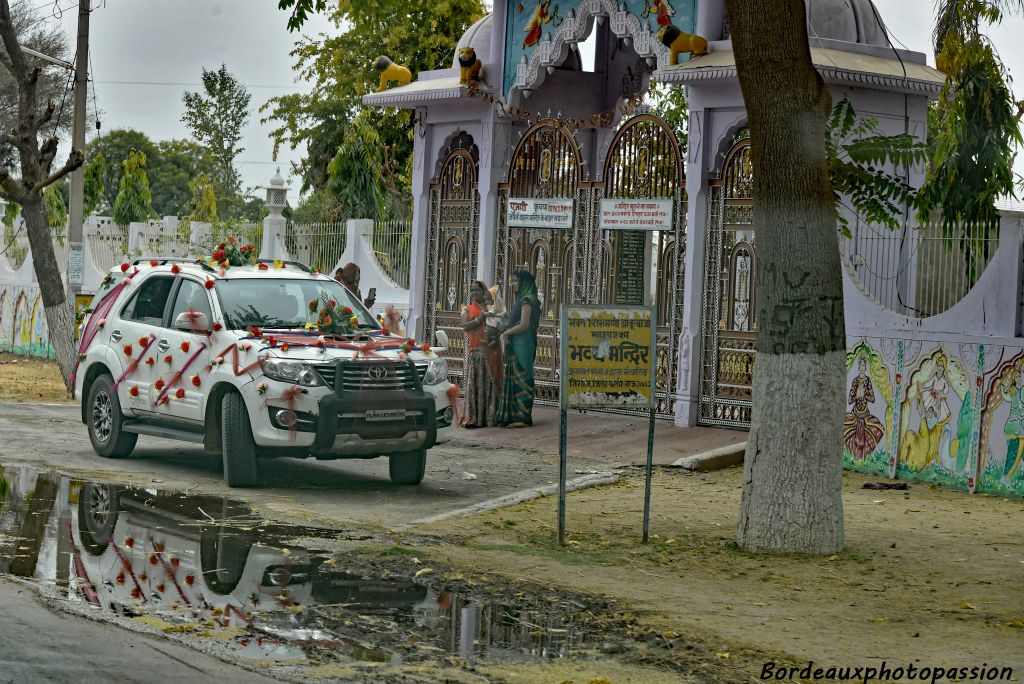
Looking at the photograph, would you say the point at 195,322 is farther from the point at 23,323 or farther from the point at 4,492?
the point at 23,323

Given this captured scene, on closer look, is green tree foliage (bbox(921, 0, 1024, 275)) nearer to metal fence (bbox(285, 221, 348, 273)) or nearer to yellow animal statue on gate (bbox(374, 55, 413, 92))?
yellow animal statue on gate (bbox(374, 55, 413, 92))

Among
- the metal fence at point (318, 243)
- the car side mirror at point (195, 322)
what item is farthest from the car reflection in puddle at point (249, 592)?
the metal fence at point (318, 243)

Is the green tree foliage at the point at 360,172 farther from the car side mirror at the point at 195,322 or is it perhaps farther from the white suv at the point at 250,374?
the car side mirror at the point at 195,322

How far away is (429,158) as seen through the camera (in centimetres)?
2048

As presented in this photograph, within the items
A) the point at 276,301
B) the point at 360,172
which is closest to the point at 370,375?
the point at 276,301

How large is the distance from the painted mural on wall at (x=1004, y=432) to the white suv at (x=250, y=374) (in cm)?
481

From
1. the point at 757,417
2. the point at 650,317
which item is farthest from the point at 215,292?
the point at 757,417

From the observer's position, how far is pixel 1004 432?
12.6 meters

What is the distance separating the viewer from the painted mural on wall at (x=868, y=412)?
547 inches

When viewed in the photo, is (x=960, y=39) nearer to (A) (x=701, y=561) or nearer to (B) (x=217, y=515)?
(A) (x=701, y=561)

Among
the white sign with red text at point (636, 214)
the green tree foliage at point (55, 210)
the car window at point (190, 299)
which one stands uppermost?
the green tree foliage at point (55, 210)

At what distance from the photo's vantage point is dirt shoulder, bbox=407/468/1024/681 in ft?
23.7

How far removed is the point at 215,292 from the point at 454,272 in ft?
25.7

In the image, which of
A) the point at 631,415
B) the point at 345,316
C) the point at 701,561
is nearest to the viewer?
the point at 701,561
